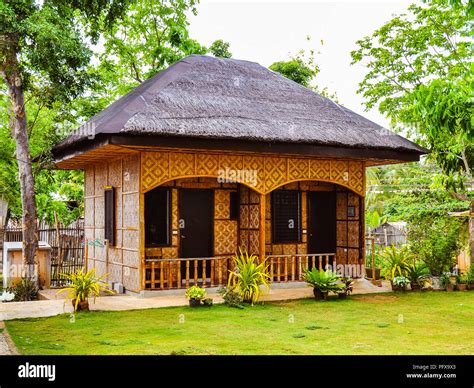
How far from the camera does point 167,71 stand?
15703mm

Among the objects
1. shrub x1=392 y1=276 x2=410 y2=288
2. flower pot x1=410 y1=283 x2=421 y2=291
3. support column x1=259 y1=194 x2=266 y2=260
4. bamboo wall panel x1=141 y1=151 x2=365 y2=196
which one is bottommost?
flower pot x1=410 y1=283 x2=421 y2=291

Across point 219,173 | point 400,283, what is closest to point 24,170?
point 219,173

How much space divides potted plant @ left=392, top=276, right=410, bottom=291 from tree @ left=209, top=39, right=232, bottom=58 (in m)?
14.8

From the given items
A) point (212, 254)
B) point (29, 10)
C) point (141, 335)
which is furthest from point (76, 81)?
point (141, 335)

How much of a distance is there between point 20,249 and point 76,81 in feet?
13.9

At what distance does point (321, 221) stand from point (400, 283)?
2858 mm

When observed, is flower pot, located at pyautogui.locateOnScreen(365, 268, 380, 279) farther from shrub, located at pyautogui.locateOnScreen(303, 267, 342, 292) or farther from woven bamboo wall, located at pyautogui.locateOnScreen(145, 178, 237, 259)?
woven bamboo wall, located at pyautogui.locateOnScreen(145, 178, 237, 259)

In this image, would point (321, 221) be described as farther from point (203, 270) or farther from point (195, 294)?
point (195, 294)

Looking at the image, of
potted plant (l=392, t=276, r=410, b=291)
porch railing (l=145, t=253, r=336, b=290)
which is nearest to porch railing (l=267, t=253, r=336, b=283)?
porch railing (l=145, t=253, r=336, b=290)

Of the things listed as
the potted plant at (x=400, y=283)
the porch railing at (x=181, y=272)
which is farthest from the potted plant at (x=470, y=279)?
the porch railing at (x=181, y=272)

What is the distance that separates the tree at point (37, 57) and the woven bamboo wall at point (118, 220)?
186 cm

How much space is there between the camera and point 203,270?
13562mm

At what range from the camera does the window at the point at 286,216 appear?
15805 millimetres

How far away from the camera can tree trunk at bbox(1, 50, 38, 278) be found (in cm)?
1424
